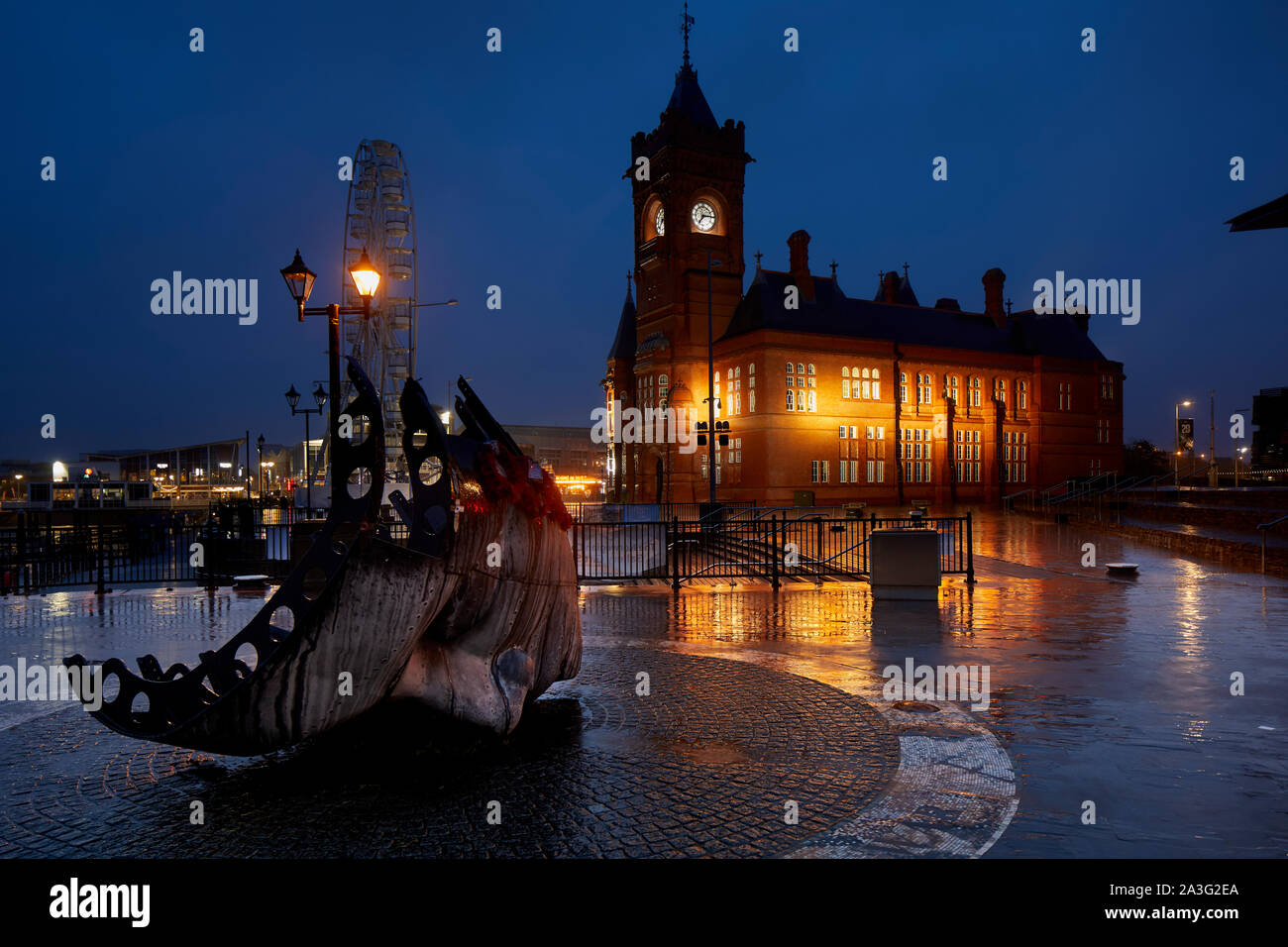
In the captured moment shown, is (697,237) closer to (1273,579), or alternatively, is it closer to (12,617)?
(1273,579)

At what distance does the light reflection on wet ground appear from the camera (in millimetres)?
4488

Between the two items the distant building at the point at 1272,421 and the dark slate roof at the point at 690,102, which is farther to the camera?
the dark slate roof at the point at 690,102

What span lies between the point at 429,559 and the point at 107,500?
60698mm

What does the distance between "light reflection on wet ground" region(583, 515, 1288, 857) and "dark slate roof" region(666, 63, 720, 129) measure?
1624 inches

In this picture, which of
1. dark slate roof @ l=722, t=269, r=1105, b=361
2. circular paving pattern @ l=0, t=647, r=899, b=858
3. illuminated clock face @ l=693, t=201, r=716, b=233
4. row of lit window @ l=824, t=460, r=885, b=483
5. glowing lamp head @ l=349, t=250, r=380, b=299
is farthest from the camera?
illuminated clock face @ l=693, t=201, r=716, b=233

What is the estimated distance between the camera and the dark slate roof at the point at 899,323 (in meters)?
48.8

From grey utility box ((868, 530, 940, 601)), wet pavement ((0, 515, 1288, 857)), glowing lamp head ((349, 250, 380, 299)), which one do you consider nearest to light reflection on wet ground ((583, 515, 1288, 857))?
wet pavement ((0, 515, 1288, 857))

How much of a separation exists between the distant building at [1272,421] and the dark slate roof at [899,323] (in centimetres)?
1338

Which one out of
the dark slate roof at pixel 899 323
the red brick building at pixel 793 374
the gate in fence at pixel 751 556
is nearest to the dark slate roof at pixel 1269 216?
the gate in fence at pixel 751 556

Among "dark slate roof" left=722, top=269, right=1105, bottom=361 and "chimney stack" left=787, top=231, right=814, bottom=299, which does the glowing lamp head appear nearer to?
"dark slate roof" left=722, top=269, right=1105, bottom=361

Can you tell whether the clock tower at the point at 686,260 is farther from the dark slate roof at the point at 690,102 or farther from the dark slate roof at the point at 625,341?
the dark slate roof at the point at 625,341

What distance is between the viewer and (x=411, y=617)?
500 centimetres

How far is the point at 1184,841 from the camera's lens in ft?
13.6

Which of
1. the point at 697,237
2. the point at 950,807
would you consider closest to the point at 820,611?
the point at 950,807
